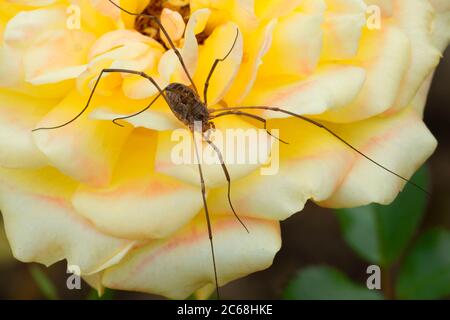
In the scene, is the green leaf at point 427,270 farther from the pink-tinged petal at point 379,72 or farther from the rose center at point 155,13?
the rose center at point 155,13

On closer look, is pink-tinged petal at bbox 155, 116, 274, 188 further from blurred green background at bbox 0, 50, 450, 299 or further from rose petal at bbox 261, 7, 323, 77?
blurred green background at bbox 0, 50, 450, 299

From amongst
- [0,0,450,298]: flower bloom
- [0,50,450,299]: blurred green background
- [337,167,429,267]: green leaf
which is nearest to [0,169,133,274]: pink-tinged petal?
[0,0,450,298]: flower bloom

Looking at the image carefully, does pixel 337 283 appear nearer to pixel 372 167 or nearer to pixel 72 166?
pixel 372 167

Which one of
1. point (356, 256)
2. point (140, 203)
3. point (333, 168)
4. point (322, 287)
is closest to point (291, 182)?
point (333, 168)

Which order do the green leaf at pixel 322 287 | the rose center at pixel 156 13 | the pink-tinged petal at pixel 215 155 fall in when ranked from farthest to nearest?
1. the green leaf at pixel 322 287
2. the rose center at pixel 156 13
3. the pink-tinged petal at pixel 215 155

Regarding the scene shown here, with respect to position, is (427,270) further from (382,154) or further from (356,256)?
(356,256)

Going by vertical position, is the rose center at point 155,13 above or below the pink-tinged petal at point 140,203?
above

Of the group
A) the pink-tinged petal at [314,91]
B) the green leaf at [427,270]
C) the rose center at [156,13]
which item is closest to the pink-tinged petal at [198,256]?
the pink-tinged petal at [314,91]
